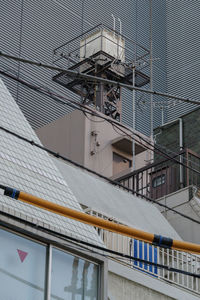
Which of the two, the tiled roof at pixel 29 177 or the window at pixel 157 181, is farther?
the window at pixel 157 181

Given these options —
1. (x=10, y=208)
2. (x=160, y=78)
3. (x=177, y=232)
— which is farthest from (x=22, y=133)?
(x=160, y=78)

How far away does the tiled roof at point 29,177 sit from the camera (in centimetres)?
1584

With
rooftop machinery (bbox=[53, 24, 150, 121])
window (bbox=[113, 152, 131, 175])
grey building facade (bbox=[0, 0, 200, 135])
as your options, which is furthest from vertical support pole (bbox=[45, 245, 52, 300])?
rooftop machinery (bbox=[53, 24, 150, 121])

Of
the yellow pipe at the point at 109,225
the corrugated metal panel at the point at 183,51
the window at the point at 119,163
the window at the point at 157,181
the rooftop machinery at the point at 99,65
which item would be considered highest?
the corrugated metal panel at the point at 183,51

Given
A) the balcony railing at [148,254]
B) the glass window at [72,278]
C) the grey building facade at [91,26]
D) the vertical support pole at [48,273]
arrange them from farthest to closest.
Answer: the grey building facade at [91,26] → the balcony railing at [148,254] → the glass window at [72,278] → the vertical support pole at [48,273]

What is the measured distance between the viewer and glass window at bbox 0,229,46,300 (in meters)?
14.6

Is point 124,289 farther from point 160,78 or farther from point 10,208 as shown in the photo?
point 160,78

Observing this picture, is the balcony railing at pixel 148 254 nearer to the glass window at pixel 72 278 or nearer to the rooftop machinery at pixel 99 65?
the glass window at pixel 72 278

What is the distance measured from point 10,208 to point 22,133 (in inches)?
121

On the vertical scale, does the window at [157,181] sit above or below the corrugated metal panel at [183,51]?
below

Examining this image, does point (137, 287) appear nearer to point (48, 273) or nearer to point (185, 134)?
point (48, 273)

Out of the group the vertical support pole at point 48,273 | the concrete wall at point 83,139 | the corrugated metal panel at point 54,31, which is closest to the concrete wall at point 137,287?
the vertical support pole at point 48,273

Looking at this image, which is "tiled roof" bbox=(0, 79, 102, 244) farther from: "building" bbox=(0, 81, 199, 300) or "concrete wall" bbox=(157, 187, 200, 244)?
"concrete wall" bbox=(157, 187, 200, 244)

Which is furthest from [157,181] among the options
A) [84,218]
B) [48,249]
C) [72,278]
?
[84,218]
